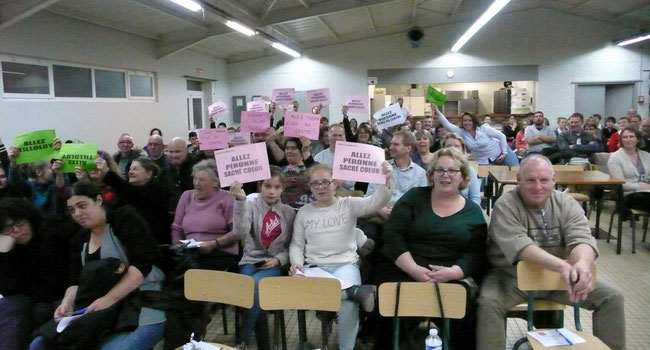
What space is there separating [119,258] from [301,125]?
234cm

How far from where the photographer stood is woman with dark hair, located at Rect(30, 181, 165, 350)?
2301 mm

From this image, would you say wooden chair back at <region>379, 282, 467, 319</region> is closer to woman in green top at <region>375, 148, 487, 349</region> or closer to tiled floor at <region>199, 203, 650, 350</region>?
woman in green top at <region>375, 148, 487, 349</region>

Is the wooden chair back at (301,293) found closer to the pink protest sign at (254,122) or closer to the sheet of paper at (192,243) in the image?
the sheet of paper at (192,243)

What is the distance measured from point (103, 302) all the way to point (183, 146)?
2.32m

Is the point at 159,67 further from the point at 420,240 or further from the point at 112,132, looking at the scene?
the point at 420,240

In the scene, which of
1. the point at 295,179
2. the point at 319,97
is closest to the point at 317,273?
the point at 295,179

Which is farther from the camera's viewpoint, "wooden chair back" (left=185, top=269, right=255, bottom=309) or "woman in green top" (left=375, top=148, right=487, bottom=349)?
"woman in green top" (left=375, top=148, right=487, bottom=349)

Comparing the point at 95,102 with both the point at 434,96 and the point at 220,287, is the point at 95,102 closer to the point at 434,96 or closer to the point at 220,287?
the point at 434,96

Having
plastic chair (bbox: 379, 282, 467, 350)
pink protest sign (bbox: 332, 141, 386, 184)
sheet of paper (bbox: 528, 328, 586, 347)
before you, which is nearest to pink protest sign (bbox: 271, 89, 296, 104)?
pink protest sign (bbox: 332, 141, 386, 184)

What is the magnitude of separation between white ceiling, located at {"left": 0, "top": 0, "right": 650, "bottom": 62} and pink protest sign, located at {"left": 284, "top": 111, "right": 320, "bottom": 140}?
340 cm

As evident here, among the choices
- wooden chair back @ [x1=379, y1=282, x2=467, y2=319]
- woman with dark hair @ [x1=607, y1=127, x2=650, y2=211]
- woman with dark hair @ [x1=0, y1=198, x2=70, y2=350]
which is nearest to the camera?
wooden chair back @ [x1=379, y1=282, x2=467, y2=319]

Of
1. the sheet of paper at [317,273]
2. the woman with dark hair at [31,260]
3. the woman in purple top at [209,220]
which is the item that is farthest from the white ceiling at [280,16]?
the sheet of paper at [317,273]

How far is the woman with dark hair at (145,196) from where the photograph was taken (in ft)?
11.4

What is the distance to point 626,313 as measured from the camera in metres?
3.41
